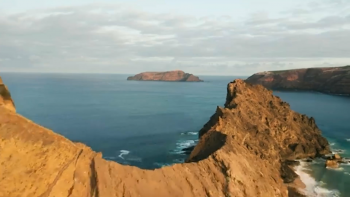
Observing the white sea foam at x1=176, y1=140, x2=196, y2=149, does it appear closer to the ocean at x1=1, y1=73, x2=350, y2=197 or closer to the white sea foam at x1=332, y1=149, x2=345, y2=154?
the ocean at x1=1, y1=73, x2=350, y2=197

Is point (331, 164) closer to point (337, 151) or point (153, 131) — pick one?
point (337, 151)

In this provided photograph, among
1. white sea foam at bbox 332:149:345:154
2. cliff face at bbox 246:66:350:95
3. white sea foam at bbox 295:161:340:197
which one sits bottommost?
white sea foam at bbox 295:161:340:197

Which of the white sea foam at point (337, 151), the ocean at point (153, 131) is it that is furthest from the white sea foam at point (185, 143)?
the white sea foam at point (337, 151)

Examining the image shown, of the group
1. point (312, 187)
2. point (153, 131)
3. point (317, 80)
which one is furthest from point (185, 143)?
point (317, 80)

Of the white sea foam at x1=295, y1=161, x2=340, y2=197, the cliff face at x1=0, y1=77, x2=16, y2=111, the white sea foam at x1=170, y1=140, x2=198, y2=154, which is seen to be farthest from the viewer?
the white sea foam at x1=170, y1=140, x2=198, y2=154

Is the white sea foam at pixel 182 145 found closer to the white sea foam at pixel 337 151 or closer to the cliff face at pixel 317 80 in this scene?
the white sea foam at pixel 337 151

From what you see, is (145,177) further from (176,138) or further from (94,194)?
(176,138)

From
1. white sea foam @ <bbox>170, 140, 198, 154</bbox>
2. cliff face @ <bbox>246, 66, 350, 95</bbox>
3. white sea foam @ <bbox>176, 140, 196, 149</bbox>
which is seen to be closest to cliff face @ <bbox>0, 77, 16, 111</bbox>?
white sea foam @ <bbox>170, 140, 198, 154</bbox>
